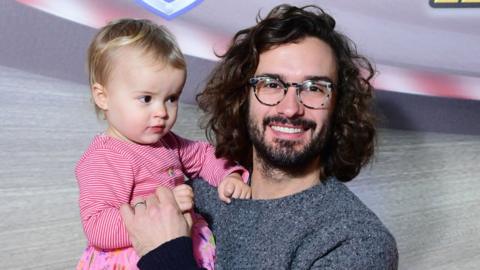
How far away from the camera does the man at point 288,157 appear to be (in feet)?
3.94

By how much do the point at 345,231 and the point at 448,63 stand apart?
5.07 ft

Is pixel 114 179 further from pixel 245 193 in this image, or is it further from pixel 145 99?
pixel 245 193

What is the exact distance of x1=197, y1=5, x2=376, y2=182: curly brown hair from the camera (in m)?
1.46

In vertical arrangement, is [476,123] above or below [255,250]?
below

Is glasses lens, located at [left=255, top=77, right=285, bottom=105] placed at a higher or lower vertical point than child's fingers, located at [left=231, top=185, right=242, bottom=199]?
higher

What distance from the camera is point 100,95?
1290 millimetres

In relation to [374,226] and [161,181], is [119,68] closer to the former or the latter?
[161,181]

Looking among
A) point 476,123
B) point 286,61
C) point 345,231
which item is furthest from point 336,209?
point 476,123

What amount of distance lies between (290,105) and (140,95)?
13.1 inches

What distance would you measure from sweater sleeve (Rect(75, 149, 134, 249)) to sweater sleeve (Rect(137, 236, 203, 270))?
0.09 meters

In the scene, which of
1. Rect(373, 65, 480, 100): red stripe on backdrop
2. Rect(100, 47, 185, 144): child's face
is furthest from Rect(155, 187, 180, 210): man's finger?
Rect(373, 65, 480, 100): red stripe on backdrop

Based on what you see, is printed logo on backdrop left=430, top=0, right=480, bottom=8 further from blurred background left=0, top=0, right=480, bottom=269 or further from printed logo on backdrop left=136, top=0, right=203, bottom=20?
printed logo on backdrop left=136, top=0, right=203, bottom=20

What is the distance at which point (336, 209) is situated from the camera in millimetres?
1265

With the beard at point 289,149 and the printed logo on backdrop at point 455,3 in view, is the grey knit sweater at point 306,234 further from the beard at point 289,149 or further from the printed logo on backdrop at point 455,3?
the printed logo on backdrop at point 455,3
